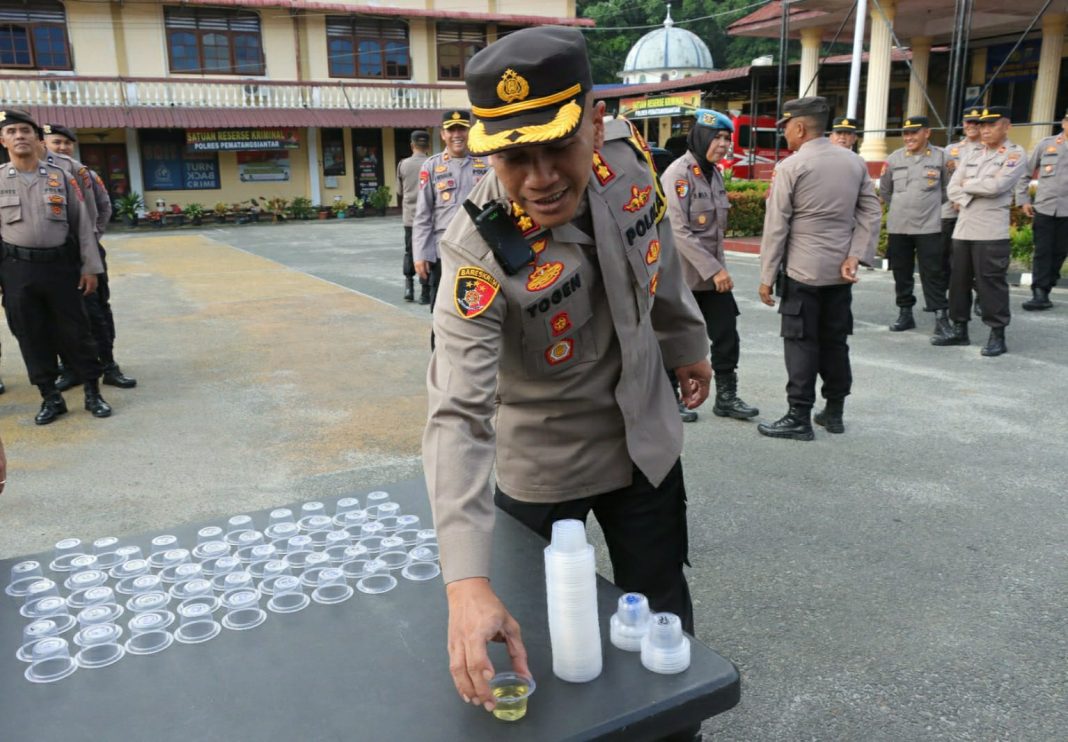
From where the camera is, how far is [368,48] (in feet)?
91.6

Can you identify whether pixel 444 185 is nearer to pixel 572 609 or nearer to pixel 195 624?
pixel 195 624

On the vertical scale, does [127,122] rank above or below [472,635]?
above

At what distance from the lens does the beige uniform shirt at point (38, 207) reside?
538 centimetres

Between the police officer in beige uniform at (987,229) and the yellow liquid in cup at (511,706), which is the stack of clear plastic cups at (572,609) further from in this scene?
the police officer in beige uniform at (987,229)

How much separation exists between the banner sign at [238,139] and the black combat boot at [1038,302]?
76.6ft

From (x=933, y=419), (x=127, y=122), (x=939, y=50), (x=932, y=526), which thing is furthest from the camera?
(x=127, y=122)

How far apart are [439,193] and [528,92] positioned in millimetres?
6334

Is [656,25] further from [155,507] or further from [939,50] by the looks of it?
[155,507]

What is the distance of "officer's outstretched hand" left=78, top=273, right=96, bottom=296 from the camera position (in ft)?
18.9

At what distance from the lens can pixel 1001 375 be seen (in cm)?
624

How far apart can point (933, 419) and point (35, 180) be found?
5.85 metres

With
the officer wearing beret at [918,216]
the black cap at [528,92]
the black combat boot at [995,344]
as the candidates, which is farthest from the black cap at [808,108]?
the black cap at [528,92]

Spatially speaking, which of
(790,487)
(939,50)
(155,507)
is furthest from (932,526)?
(939,50)

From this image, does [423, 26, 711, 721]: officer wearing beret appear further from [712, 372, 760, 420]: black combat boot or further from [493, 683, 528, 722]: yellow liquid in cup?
[712, 372, 760, 420]: black combat boot
